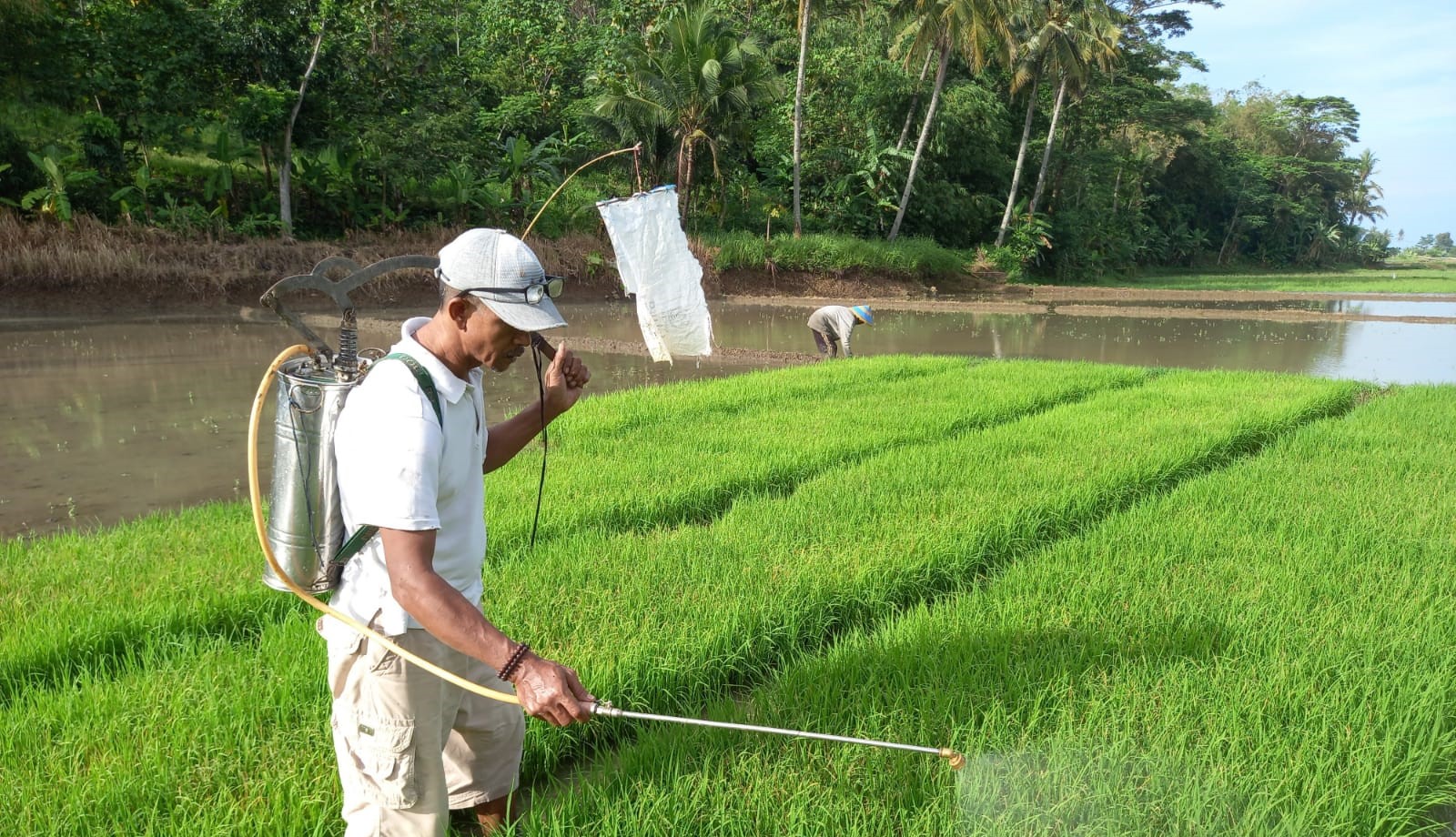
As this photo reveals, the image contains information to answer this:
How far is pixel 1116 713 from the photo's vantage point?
2447 millimetres

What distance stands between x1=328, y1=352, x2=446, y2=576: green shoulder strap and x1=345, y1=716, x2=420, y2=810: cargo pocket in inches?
10.5

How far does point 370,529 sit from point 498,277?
1.60ft

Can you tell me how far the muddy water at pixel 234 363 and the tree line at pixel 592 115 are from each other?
3.04m

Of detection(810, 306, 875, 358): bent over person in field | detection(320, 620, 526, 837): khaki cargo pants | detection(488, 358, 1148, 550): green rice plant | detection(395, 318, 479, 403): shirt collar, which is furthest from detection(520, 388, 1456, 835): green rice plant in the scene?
detection(810, 306, 875, 358): bent over person in field

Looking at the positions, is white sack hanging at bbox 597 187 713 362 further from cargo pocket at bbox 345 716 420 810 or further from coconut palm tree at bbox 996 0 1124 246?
coconut palm tree at bbox 996 0 1124 246

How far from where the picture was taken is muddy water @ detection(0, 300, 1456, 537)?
17.3ft

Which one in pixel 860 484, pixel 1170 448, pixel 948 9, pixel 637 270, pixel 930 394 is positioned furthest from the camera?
pixel 948 9

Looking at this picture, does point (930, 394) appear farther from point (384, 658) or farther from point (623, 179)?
point (623, 179)

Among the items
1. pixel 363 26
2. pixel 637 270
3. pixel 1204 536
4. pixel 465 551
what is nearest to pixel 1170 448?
pixel 1204 536

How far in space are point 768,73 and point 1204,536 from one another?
55.7ft

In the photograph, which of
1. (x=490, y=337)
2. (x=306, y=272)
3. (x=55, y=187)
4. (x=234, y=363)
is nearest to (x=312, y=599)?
(x=490, y=337)

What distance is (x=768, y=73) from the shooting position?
62.7 ft

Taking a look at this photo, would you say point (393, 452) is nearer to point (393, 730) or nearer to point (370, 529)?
point (370, 529)

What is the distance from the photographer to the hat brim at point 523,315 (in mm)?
1534
